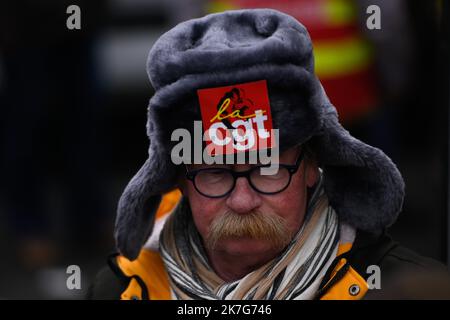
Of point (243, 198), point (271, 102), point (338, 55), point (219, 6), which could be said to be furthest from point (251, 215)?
point (219, 6)

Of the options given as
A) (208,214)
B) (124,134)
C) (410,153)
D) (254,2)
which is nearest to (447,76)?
(208,214)

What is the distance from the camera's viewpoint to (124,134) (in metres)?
4.70

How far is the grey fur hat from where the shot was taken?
2.12 meters

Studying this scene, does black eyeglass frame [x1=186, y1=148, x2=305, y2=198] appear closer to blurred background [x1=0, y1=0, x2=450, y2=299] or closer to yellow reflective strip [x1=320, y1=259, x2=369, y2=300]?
yellow reflective strip [x1=320, y1=259, x2=369, y2=300]

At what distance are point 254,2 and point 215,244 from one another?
1156 millimetres

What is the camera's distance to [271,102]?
2.17 meters

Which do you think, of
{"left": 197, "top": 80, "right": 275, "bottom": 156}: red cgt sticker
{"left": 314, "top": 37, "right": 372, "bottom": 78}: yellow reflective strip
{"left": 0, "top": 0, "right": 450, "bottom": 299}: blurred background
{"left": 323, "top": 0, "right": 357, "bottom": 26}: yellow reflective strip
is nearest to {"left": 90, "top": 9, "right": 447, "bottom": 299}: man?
{"left": 197, "top": 80, "right": 275, "bottom": 156}: red cgt sticker

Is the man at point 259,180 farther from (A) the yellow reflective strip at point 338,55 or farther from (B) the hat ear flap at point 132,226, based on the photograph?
(A) the yellow reflective strip at point 338,55

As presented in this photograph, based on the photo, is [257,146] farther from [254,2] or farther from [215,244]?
[254,2]

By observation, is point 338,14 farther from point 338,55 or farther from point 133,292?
point 133,292

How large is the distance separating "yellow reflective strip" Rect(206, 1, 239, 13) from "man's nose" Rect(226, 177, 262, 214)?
116 centimetres

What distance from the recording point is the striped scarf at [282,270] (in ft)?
7.39

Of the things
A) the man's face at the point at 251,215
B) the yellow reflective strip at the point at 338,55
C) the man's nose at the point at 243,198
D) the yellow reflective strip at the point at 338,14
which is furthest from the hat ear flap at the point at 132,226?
the yellow reflective strip at the point at 338,14

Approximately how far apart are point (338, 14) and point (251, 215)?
1220 millimetres
